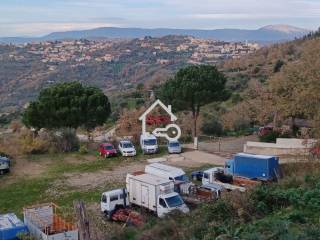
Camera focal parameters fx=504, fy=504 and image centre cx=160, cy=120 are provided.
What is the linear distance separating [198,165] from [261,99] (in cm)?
824

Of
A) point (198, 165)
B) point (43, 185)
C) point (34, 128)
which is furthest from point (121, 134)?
point (43, 185)

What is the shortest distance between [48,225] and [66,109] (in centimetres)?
1765

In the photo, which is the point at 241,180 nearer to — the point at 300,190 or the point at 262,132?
the point at 300,190

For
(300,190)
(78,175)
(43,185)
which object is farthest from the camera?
(78,175)

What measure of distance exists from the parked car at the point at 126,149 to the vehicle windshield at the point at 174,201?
1250cm

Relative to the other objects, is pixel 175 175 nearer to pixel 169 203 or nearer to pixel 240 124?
pixel 169 203

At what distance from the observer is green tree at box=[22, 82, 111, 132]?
117 ft

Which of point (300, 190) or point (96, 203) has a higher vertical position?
point (300, 190)

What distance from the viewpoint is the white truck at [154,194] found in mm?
20594

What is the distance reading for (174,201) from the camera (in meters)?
20.7

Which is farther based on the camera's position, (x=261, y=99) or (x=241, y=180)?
(x=261, y=99)

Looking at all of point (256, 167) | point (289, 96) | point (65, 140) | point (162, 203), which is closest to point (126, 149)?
point (65, 140)

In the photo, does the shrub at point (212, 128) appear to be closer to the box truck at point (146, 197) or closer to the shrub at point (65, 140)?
the shrub at point (65, 140)

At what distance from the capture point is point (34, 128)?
37188mm
